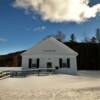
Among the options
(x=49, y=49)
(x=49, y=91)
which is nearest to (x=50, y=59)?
(x=49, y=49)

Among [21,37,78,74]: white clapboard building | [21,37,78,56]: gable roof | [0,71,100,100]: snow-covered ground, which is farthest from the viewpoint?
[21,37,78,56]: gable roof

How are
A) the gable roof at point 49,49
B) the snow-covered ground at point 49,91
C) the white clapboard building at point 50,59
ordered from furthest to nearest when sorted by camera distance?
the gable roof at point 49,49 → the white clapboard building at point 50,59 → the snow-covered ground at point 49,91

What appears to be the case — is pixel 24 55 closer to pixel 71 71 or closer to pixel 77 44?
pixel 71 71

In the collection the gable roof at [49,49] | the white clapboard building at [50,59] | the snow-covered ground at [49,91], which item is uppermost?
the gable roof at [49,49]

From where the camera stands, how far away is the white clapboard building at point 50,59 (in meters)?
37.4

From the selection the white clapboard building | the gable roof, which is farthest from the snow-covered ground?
the gable roof

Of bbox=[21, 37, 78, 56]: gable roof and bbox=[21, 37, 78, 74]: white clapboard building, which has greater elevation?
bbox=[21, 37, 78, 56]: gable roof

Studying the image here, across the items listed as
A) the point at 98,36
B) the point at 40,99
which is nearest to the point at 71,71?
the point at 40,99

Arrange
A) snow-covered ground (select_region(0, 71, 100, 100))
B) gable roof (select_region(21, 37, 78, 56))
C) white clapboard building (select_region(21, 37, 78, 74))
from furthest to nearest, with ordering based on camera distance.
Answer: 1. gable roof (select_region(21, 37, 78, 56))
2. white clapboard building (select_region(21, 37, 78, 74))
3. snow-covered ground (select_region(0, 71, 100, 100))

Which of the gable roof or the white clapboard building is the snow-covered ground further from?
the gable roof

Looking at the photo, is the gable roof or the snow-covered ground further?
the gable roof

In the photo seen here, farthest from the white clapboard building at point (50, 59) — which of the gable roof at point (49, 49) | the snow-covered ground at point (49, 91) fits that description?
the snow-covered ground at point (49, 91)

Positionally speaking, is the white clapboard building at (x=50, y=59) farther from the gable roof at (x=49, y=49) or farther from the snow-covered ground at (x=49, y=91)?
the snow-covered ground at (x=49, y=91)

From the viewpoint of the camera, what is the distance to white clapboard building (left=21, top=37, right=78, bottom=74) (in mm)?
37406
